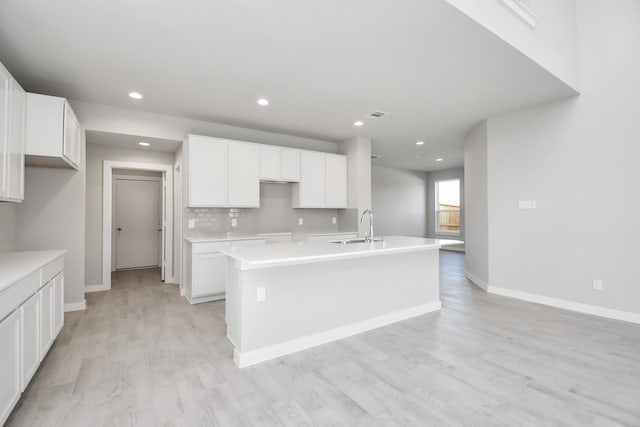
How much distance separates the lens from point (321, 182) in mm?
5457

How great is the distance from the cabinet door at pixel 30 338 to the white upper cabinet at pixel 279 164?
3.18 meters

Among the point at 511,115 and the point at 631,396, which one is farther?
the point at 511,115

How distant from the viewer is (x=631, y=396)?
6.54 feet

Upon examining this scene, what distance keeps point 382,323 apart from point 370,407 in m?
1.36

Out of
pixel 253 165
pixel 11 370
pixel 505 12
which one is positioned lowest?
pixel 11 370

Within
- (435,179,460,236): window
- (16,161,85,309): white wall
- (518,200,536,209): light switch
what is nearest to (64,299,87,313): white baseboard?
(16,161,85,309): white wall

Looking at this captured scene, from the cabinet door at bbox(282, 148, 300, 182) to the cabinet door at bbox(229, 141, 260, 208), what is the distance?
1.51 ft

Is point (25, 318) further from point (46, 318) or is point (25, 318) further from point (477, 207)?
point (477, 207)

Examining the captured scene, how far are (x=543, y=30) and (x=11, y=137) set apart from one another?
4860 millimetres

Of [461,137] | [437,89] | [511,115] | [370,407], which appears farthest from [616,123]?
[370,407]

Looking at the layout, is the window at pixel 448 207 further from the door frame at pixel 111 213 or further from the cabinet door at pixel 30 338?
the cabinet door at pixel 30 338

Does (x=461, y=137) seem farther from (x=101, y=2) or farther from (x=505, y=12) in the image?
(x=101, y=2)

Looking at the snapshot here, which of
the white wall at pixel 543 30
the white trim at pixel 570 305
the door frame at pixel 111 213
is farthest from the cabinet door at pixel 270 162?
the white trim at pixel 570 305

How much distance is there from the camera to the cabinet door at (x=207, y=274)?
4.07m
